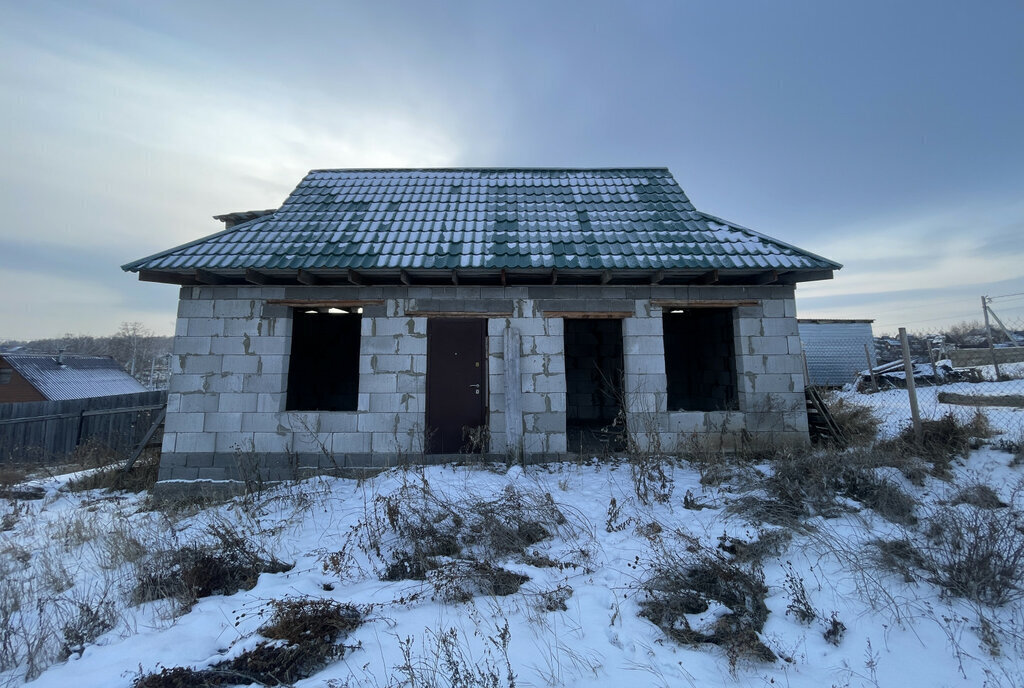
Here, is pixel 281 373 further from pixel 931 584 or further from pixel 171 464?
pixel 931 584

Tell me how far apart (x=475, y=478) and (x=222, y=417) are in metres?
4.45

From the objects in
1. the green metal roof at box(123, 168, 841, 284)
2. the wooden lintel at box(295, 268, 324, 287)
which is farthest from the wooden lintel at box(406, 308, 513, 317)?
the wooden lintel at box(295, 268, 324, 287)

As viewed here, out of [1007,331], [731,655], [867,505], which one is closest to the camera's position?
[731,655]

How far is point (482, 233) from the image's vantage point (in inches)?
307

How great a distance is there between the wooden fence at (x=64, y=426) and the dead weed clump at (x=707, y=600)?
13.2 meters

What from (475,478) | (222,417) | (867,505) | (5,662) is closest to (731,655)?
(867,505)

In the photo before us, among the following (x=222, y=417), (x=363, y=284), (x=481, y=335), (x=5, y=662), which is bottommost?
A: (x=5, y=662)

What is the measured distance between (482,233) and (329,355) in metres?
6.03

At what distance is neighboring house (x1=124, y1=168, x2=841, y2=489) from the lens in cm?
689

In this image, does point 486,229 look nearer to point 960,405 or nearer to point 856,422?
point 856,422

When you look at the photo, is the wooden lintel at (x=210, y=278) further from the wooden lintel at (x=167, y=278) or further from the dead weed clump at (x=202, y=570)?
the dead weed clump at (x=202, y=570)

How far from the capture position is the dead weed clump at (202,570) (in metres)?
4.02

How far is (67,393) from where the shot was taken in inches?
912

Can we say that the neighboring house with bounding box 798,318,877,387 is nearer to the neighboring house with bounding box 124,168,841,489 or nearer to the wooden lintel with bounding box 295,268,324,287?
the neighboring house with bounding box 124,168,841,489
